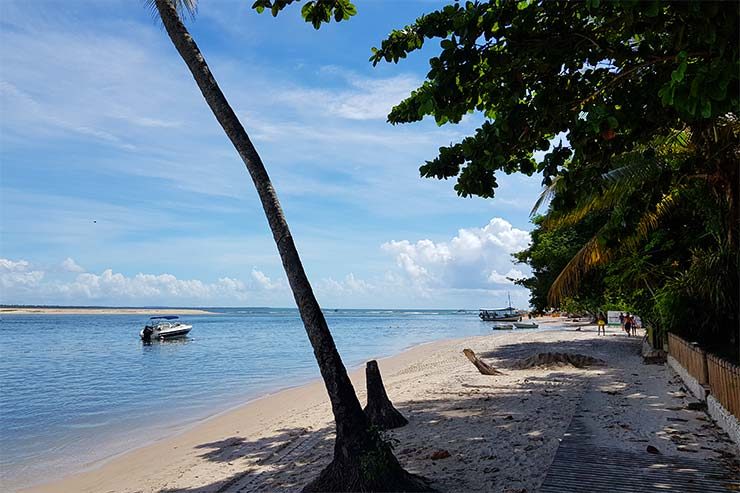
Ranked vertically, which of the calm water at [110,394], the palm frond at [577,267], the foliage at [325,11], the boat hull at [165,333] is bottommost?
the calm water at [110,394]

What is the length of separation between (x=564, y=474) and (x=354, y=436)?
229cm

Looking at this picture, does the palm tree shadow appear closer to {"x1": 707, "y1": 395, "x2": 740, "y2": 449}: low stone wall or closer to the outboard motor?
{"x1": 707, "y1": 395, "x2": 740, "y2": 449}: low stone wall

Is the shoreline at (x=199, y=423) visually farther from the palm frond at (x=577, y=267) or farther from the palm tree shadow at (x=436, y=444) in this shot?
the palm frond at (x=577, y=267)

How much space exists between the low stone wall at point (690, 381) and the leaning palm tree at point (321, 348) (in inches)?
250

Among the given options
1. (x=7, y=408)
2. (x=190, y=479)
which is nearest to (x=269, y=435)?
(x=190, y=479)

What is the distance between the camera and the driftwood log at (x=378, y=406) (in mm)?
9820

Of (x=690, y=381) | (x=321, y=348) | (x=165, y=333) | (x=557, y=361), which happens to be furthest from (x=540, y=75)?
(x=165, y=333)

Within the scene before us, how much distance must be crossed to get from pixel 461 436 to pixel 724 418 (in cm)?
365

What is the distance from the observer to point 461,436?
8.62m

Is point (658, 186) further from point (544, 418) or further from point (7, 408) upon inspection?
point (7, 408)

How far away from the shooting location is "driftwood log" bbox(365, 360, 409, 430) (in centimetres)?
982

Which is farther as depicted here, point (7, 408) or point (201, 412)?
point (7, 408)

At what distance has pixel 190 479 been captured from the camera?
8.68 meters

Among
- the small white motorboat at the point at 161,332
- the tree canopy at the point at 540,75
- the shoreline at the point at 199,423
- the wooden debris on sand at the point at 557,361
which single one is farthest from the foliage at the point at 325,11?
the small white motorboat at the point at 161,332
